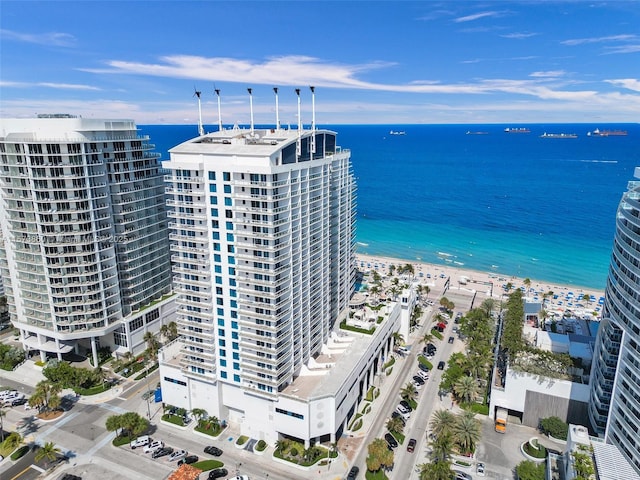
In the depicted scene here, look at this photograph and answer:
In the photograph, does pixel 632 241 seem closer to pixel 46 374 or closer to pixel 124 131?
pixel 124 131

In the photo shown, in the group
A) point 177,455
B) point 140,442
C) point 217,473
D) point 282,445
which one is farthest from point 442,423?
point 140,442

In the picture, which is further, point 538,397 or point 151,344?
point 151,344

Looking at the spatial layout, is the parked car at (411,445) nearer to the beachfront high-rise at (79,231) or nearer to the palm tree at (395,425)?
the palm tree at (395,425)

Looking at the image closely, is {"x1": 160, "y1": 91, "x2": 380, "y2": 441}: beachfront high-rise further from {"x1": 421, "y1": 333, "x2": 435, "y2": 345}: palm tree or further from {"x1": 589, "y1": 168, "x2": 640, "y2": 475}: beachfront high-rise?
{"x1": 589, "y1": 168, "x2": 640, "y2": 475}: beachfront high-rise

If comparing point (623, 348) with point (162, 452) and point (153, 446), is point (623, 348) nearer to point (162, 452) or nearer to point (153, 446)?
point (162, 452)

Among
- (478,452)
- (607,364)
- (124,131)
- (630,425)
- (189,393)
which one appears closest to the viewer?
(630,425)

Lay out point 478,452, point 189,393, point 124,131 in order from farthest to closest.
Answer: point 124,131 < point 189,393 < point 478,452

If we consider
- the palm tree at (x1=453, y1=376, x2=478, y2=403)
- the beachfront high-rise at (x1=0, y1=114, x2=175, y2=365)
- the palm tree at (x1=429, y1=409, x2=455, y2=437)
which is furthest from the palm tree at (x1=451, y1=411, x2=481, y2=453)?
the beachfront high-rise at (x1=0, y1=114, x2=175, y2=365)

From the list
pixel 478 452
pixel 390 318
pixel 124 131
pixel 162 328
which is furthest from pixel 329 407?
pixel 124 131
